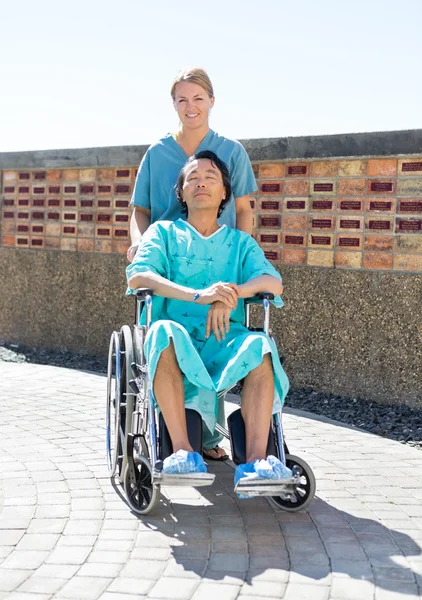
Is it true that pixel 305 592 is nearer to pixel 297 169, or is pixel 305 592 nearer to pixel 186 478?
pixel 186 478

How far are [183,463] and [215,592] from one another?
1.81ft

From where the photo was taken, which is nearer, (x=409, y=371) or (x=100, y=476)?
(x=100, y=476)

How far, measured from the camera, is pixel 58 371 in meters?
6.95

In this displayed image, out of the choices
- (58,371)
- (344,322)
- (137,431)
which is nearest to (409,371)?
(344,322)

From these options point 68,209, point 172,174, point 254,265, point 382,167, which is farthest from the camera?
point 68,209

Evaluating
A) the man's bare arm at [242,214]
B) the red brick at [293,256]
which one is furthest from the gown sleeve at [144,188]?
the red brick at [293,256]

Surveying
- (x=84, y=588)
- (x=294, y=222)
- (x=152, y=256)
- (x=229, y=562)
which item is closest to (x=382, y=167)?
(x=294, y=222)

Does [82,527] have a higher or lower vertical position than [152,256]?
lower

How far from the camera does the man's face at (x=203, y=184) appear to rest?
153 inches

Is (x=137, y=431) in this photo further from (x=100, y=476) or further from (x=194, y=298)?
(x=194, y=298)

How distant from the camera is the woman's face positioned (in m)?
4.20

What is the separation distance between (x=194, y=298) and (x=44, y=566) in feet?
4.10

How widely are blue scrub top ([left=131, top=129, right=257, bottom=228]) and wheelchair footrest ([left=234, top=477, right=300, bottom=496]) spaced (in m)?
1.58

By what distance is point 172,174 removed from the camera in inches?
171
